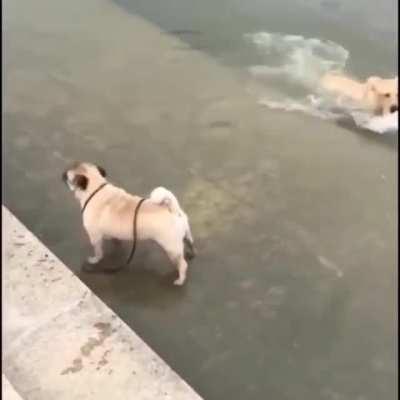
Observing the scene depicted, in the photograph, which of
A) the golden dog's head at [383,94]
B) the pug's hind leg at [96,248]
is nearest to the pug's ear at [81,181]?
the pug's hind leg at [96,248]

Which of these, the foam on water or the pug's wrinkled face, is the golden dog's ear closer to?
the foam on water

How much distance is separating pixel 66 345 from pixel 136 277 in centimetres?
60

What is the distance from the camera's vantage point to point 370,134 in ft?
13.0

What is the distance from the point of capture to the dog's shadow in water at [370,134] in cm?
388

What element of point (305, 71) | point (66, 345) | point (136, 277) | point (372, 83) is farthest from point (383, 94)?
point (66, 345)

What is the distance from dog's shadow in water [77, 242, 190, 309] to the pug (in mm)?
80

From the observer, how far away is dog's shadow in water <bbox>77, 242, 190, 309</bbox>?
9.91 feet

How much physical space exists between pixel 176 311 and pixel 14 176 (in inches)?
44.7

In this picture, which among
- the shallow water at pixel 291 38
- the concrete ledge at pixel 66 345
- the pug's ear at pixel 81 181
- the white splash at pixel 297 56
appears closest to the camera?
the concrete ledge at pixel 66 345

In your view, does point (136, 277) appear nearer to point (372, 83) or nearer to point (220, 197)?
point (220, 197)

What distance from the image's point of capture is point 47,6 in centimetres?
503

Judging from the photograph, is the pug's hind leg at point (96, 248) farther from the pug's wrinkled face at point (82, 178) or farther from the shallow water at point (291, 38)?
the shallow water at point (291, 38)

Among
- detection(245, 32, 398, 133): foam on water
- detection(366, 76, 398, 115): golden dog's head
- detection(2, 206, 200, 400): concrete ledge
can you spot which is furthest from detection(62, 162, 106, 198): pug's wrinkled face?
detection(366, 76, 398, 115): golden dog's head

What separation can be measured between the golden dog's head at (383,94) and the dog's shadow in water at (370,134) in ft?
0.39
